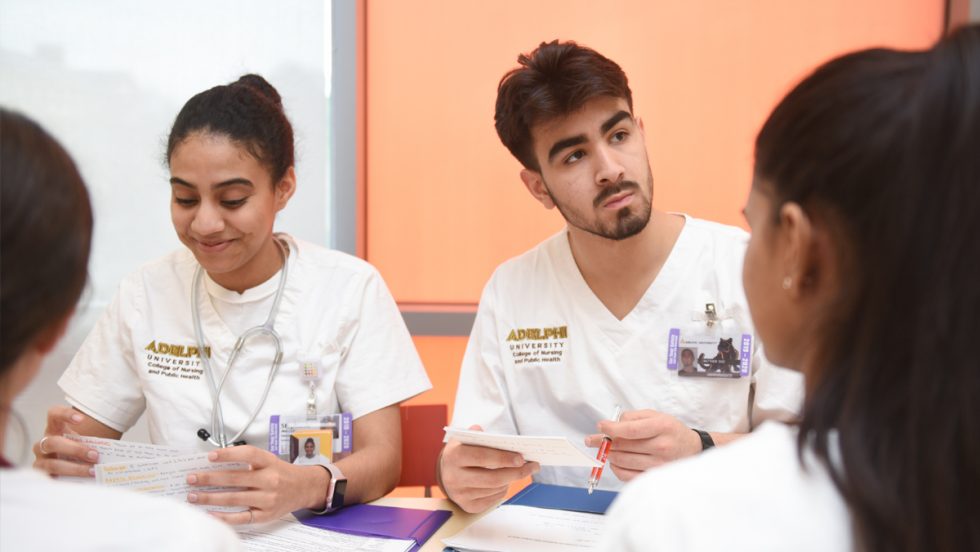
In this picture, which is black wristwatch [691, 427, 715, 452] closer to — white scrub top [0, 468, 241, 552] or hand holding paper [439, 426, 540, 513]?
hand holding paper [439, 426, 540, 513]

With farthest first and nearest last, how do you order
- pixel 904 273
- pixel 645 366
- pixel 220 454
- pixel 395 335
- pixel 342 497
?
pixel 395 335 → pixel 645 366 → pixel 342 497 → pixel 220 454 → pixel 904 273

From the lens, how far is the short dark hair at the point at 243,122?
1824mm

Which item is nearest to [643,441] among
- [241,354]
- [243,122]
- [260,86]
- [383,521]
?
[383,521]

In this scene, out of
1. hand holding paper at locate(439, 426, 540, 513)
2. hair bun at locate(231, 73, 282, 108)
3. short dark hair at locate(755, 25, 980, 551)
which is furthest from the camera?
hair bun at locate(231, 73, 282, 108)

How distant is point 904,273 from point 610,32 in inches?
92.1

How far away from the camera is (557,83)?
1828 millimetres

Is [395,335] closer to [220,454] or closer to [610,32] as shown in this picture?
[220,454]

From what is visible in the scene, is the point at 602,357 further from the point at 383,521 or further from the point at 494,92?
the point at 494,92

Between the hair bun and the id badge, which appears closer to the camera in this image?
the id badge

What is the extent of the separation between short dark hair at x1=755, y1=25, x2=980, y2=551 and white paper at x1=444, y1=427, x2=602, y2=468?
0.65 metres

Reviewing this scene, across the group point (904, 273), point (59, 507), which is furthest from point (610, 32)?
point (59, 507)

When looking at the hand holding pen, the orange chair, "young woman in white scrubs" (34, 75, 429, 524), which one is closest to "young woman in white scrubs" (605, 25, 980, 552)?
the hand holding pen

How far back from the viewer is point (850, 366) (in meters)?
0.68

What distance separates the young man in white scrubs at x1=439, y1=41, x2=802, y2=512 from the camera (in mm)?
1768
